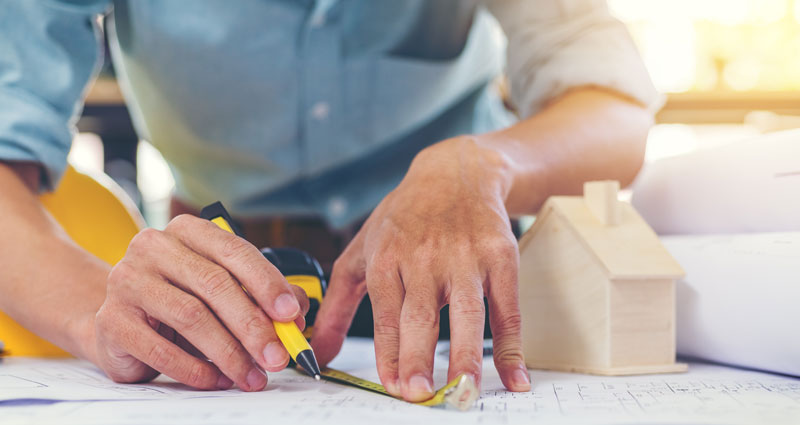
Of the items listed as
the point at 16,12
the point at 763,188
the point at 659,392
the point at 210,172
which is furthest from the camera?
the point at 210,172

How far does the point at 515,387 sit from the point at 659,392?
0.09 metres

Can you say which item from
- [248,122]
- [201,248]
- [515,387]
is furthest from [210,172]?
[515,387]

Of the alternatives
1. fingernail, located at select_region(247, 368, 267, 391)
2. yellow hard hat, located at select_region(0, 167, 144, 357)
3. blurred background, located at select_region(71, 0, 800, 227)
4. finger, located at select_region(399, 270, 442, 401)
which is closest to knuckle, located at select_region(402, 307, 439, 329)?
finger, located at select_region(399, 270, 442, 401)

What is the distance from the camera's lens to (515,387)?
44 cm

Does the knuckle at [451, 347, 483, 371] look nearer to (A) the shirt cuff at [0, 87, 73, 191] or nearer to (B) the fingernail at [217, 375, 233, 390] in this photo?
(B) the fingernail at [217, 375, 233, 390]

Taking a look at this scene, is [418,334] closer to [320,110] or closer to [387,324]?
[387,324]

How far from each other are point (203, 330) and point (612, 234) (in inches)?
13.1

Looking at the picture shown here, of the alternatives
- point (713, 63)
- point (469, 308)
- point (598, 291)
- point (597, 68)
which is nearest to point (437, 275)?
point (469, 308)

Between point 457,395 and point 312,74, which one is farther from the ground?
point 312,74

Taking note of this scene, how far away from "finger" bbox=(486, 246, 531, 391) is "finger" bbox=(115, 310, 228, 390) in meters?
0.20

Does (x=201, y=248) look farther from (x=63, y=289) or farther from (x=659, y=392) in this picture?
(x=659, y=392)

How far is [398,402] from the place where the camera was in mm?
408

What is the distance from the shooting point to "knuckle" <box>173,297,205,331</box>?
1.48 ft

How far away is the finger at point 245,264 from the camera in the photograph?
44cm
